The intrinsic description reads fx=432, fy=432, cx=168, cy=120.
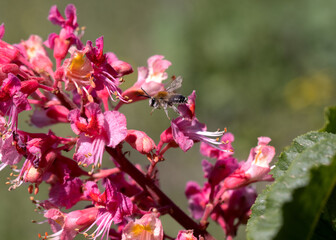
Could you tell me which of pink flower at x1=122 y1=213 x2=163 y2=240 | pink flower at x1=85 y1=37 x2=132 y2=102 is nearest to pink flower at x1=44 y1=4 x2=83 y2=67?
pink flower at x1=85 y1=37 x2=132 y2=102

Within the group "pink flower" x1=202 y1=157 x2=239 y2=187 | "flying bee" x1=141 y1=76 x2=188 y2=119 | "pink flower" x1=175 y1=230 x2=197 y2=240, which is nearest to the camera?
"pink flower" x1=175 y1=230 x2=197 y2=240

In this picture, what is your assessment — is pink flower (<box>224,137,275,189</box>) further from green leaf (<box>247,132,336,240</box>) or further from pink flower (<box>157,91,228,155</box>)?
green leaf (<box>247,132,336,240</box>)

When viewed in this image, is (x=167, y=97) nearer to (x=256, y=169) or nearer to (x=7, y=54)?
(x=256, y=169)

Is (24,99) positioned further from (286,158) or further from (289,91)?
(289,91)

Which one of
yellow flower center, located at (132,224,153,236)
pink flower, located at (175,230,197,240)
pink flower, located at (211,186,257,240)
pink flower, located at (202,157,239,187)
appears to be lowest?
pink flower, located at (211,186,257,240)

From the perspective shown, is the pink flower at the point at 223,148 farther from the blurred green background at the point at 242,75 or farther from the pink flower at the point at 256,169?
the blurred green background at the point at 242,75

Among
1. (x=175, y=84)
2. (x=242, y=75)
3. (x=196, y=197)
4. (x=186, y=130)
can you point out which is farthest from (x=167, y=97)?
(x=242, y=75)
